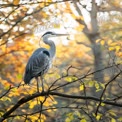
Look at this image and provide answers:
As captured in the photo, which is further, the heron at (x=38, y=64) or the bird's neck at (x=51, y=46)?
the bird's neck at (x=51, y=46)

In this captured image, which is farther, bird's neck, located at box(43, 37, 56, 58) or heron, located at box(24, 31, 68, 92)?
bird's neck, located at box(43, 37, 56, 58)

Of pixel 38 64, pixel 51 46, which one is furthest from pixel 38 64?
pixel 51 46

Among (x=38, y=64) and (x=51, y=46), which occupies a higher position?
(x=51, y=46)

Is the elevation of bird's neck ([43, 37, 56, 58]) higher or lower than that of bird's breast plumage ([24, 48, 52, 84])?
higher

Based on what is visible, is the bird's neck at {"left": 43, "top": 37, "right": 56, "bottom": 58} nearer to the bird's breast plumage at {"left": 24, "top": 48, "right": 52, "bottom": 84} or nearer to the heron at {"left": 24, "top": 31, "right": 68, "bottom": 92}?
the heron at {"left": 24, "top": 31, "right": 68, "bottom": 92}

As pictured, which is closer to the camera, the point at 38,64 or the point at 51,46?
the point at 38,64

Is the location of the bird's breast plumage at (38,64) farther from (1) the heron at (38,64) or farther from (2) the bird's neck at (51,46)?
(2) the bird's neck at (51,46)

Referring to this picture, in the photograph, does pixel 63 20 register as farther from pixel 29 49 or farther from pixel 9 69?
pixel 9 69

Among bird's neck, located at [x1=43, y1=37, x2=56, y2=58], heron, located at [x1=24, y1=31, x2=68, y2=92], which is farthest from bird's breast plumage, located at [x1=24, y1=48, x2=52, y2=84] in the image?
bird's neck, located at [x1=43, y1=37, x2=56, y2=58]

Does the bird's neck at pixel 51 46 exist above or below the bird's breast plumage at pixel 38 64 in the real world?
above

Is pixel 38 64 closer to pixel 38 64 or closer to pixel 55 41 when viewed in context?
pixel 38 64

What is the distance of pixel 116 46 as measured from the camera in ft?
19.3

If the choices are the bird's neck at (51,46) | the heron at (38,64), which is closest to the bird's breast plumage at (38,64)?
the heron at (38,64)

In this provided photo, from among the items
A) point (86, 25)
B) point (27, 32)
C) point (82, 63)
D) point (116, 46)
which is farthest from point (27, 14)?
point (82, 63)
